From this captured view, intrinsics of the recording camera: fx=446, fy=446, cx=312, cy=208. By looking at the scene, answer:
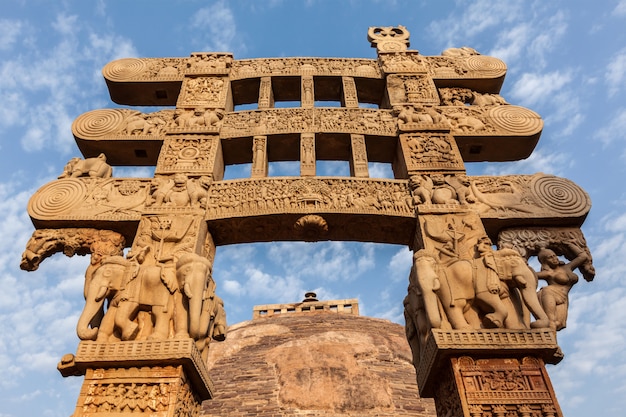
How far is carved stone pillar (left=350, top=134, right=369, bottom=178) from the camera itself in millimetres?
8688

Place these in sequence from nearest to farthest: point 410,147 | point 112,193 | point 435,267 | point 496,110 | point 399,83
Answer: point 435,267 < point 112,193 < point 410,147 < point 496,110 < point 399,83

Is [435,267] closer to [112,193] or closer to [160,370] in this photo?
[160,370]

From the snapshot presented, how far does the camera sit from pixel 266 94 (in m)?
10.5

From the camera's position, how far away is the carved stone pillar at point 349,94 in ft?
33.5

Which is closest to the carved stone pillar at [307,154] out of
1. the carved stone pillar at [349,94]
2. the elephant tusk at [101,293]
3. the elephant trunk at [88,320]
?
the carved stone pillar at [349,94]

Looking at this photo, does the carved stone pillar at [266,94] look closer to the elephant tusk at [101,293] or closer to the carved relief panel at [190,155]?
the carved relief panel at [190,155]

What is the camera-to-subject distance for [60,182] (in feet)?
26.9

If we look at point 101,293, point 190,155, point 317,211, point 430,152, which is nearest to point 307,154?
point 317,211

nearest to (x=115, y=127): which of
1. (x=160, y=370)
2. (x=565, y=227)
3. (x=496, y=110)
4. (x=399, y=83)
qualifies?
(x=160, y=370)

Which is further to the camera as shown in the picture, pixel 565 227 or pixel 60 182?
pixel 60 182

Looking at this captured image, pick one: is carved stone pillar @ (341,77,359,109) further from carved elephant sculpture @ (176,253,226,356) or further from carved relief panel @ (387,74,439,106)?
carved elephant sculpture @ (176,253,226,356)

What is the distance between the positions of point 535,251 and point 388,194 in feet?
8.51

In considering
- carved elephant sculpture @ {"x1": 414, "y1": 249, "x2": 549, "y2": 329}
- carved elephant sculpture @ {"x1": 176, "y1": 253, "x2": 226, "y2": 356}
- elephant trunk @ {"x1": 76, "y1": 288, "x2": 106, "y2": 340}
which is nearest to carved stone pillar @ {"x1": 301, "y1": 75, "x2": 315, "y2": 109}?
carved elephant sculpture @ {"x1": 176, "y1": 253, "x2": 226, "y2": 356}

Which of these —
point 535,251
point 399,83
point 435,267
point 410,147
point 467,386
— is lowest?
point 467,386
